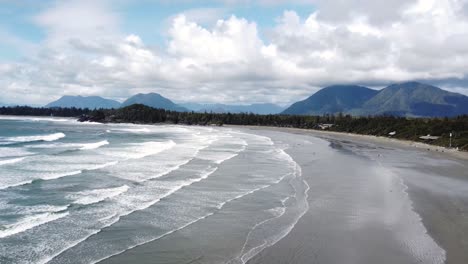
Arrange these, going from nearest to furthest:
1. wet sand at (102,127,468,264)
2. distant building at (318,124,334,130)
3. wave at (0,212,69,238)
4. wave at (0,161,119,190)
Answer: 1. wet sand at (102,127,468,264)
2. wave at (0,212,69,238)
3. wave at (0,161,119,190)
4. distant building at (318,124,334,130)

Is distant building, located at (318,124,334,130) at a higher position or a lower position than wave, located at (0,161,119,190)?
higher

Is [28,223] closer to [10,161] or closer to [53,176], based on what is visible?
[53,176]

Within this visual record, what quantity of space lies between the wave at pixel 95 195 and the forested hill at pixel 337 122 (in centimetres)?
4142

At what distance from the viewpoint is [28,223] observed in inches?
581

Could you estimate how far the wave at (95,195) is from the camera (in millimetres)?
18302

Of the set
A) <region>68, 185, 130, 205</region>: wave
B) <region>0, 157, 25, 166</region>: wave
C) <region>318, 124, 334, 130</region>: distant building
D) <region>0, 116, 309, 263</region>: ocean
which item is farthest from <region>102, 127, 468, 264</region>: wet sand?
<region>318, 124, 334, 130</region>: distant building

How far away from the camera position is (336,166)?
3325cm

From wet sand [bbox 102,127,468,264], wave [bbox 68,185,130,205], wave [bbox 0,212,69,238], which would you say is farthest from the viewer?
wave [bbox 68,185,130,205]

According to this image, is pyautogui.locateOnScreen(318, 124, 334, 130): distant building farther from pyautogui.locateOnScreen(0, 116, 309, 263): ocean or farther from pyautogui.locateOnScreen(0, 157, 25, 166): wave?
pyautogui.locateOnScreen(0, 157, 25, 166): wave

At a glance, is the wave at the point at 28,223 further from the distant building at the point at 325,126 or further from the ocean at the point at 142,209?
the distant building at the point at 325,126

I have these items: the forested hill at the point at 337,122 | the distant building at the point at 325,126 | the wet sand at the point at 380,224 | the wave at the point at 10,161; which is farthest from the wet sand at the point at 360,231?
the distant building at the point at 325,126

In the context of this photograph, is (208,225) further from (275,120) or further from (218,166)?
(275,120)

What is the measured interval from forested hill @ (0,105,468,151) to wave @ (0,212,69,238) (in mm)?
45568

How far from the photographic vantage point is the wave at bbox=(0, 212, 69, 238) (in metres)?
13.9
